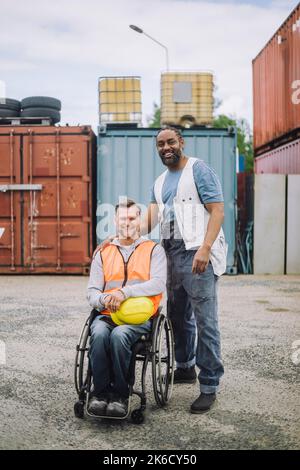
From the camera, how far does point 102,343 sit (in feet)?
12.3

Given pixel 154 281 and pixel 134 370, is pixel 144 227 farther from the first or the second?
pixel 134 370

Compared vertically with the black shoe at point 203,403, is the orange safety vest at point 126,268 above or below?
above

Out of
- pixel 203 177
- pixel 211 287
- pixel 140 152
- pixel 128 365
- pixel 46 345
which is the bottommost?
pixel 46 345

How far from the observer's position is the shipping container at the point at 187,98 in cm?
1287

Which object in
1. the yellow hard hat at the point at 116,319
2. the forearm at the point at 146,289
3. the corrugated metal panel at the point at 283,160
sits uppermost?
the corrugated metal panel at the point at 283,160

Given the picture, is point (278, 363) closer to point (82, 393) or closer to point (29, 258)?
point (82, 393)

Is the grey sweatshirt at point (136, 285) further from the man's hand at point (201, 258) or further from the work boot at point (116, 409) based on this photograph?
the work boot at point (116, 409)

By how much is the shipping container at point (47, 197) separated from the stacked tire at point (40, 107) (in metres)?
0.64

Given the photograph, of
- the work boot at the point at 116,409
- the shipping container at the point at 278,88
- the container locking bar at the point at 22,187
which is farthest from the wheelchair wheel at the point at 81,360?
the shipping container at the point at 278,88

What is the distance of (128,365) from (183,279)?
81cm

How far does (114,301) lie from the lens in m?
3.87

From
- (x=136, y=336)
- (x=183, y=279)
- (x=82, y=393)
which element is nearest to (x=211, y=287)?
(x=183, y=279)

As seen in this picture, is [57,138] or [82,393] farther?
[57,138]

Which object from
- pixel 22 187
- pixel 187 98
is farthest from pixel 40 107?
pixel 187 98
